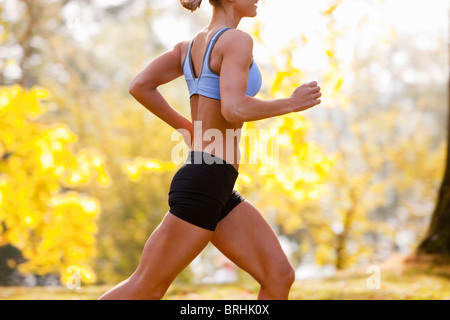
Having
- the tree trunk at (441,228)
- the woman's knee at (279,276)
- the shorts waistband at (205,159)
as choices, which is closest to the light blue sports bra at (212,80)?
the shorts waistband at (205,159)

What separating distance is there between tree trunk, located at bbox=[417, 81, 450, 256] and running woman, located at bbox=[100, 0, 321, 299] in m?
4.15

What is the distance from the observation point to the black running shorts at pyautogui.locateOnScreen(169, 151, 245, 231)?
2.45 m

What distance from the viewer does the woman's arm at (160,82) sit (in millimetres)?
2822

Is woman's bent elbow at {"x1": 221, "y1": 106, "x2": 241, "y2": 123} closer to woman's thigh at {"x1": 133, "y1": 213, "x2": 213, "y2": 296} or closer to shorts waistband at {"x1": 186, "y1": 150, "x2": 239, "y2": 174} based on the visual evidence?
shorts waistband at {"x1": 186, "y1": 150, "x2": 239, "y2": 174}

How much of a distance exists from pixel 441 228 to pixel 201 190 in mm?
4721

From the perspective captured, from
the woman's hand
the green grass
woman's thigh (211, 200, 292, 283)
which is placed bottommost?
the green grass

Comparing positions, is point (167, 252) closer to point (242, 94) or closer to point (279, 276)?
point (279, 276)

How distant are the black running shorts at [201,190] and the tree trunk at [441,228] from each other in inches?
173

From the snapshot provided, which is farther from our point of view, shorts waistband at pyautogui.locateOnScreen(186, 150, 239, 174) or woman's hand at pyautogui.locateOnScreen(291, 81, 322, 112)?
shorts waistband at pyautogui.locateOnScreen(186, 150, 239, 174)

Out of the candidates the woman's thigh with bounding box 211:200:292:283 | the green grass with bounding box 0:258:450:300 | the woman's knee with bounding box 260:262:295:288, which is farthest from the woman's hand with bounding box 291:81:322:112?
the green grass with bounding box 0:258:450:300

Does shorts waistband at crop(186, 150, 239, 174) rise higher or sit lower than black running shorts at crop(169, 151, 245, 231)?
higher

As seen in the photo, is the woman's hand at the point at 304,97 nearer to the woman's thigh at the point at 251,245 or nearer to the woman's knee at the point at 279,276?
the woman's thigh at the point at 251,245

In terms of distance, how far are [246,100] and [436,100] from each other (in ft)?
54.7

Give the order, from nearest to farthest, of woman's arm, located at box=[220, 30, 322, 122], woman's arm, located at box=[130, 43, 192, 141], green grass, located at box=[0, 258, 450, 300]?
woman's arm, located at box=[220, 30, 322, 122] → woman's arm, located at box=[130, 43, 192, 141] → green grass, located at box=[0, 258, 450, 300]
